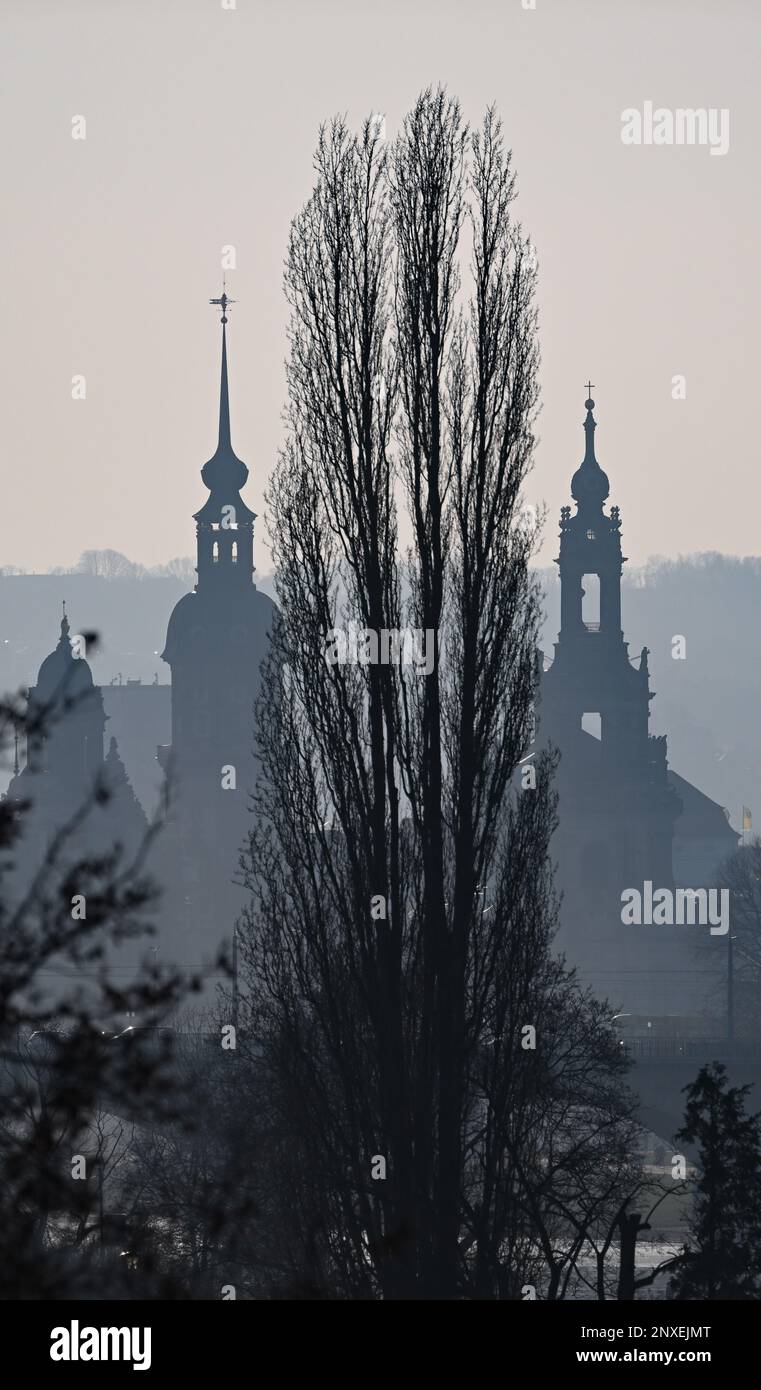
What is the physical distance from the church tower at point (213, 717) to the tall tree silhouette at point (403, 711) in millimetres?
76132

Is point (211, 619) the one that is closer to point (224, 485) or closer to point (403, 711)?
point (224, 485)

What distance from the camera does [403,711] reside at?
18.8 metres

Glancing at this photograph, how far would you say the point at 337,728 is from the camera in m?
18.9

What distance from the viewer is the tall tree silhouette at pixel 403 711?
18469 millimetres

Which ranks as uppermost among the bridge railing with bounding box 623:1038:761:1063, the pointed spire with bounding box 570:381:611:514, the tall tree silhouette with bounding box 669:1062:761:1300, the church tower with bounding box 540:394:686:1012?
the pointed spire with bounding box 570:381:611:514

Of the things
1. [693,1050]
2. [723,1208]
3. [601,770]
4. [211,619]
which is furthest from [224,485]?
[723,1208]

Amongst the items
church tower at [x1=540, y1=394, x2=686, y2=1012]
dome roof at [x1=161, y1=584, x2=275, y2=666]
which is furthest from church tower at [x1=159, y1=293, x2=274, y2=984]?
church tower at [x1=540, y1=394, x2=686, y2=1012]

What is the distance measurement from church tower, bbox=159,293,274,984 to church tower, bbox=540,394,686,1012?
13.0 meters

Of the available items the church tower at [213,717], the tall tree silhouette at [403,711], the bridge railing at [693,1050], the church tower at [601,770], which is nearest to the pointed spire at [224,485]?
the church tower at [213,717]

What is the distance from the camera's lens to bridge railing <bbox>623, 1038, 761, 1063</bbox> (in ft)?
208

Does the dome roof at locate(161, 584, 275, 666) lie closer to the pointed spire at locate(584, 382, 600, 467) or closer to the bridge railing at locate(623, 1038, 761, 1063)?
the pointed spire at locate(584, 382, 600, 467)

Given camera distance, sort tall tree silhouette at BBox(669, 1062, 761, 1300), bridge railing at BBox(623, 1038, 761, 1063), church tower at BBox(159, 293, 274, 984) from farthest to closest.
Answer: church tower at BBox(159, 293, 274, 984), bridge railing at BBox(623, 1038, 761, 1063), tall tree silhouette at BBox(669, 1062, 761, 1300)

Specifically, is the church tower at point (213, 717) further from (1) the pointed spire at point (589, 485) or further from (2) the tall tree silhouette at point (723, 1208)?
(2) the tall tree silhouette at point (723, 1208)
